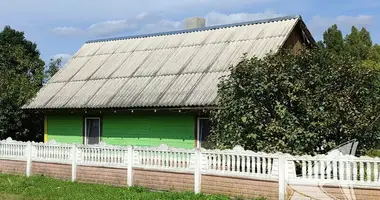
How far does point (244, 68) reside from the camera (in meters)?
11.6

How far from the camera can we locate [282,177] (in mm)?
9859

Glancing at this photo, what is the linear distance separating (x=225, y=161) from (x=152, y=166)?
2188mm

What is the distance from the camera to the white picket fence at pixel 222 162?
29.9ft

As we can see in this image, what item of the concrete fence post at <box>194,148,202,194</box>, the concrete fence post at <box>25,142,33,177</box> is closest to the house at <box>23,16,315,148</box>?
the concrete fence post at <box>25,142,33,177</box>

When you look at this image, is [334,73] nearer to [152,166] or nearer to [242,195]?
[242,195]

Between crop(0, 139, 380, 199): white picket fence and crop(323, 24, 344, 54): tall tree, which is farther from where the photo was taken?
crop(323, 24, 344, 54): tall tree

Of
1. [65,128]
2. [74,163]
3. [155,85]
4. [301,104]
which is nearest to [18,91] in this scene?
[65,128]

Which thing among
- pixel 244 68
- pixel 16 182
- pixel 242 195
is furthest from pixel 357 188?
pixel 16 182

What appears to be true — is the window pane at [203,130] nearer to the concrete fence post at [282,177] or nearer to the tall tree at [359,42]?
the concrete fence post at [282,177]

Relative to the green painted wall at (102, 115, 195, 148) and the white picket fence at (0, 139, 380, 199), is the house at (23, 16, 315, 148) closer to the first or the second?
the green painted wall at (102, 115, 195, 148)

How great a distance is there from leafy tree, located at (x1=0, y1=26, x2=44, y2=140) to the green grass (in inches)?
244

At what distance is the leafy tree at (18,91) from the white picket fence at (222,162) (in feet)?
15.1

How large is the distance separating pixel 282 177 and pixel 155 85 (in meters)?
7.99

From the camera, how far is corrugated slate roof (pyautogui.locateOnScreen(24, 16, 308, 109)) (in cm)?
1606
